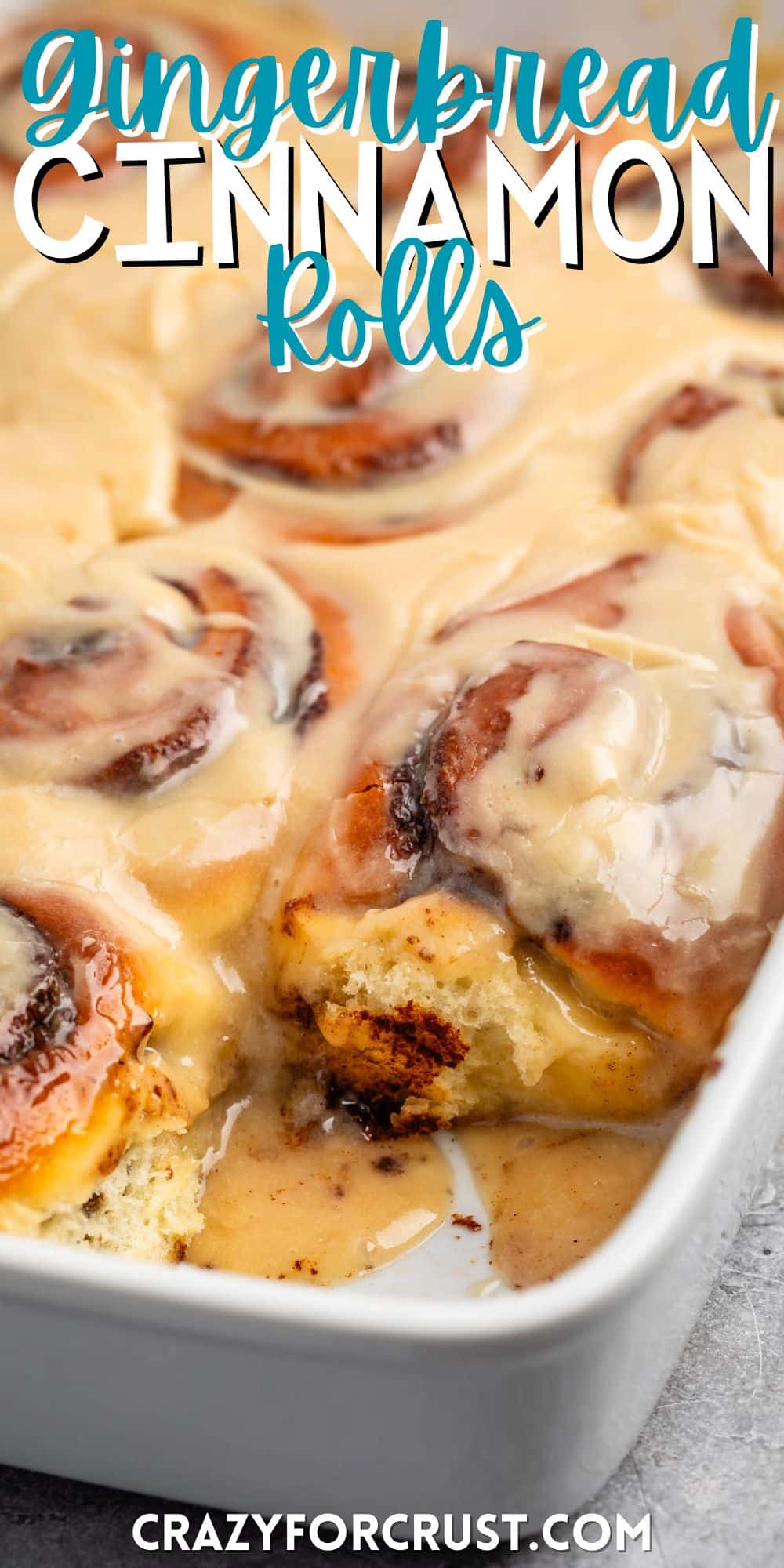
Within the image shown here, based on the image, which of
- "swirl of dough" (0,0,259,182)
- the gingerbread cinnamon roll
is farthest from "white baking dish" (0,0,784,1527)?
"swirl of dough" (0,0,259,182)

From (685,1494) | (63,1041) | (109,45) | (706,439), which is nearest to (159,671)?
(63,1041)

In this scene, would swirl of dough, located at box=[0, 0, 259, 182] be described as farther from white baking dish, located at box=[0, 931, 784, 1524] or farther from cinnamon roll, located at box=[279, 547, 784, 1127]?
white baking dish, located at box=[0, 931, 784, 1524]

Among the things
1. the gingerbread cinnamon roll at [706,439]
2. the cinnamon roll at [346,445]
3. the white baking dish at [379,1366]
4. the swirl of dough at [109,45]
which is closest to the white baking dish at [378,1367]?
the white baking dish at [379,1366]

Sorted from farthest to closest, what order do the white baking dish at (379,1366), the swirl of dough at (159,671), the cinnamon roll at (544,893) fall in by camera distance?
the swirl of dough at (159,671), the cinnamon roll at (544,893), the white baking dish at (379,1366)

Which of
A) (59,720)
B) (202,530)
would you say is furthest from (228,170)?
(59,720)

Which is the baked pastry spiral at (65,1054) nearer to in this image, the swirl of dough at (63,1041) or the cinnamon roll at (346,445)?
the swirl of dough at (63,1041)

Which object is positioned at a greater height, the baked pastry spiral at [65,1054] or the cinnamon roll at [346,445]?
the cinnamon roll at [346,445]

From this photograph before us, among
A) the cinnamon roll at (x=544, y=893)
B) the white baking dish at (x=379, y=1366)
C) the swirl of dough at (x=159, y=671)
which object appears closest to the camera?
the white baking dish at (x=379, y=1366)
